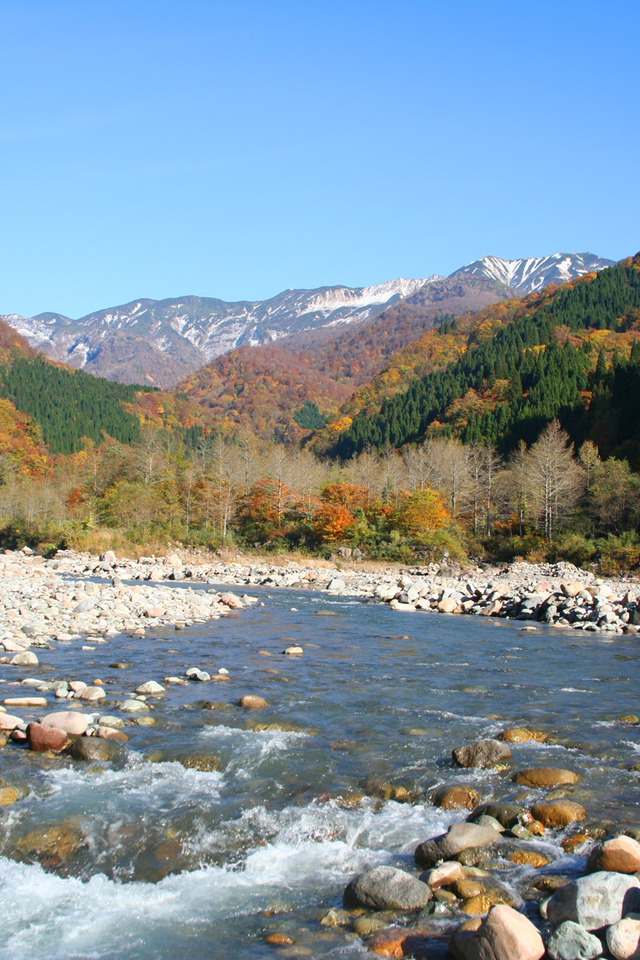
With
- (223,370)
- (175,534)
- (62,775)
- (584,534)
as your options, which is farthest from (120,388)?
(62,775)

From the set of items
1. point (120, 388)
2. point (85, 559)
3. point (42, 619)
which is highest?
point (120, 388)

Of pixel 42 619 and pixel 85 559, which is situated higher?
pixel 42 619

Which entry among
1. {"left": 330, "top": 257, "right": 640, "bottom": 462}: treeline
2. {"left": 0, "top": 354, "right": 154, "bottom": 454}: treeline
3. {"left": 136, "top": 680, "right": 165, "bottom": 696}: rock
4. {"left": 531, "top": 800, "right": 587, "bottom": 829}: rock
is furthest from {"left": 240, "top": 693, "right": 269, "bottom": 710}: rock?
{"left": 0, "top": 354, "right": 154, "bottom": 454}: treeline

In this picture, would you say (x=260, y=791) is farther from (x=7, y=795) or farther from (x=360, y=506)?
(x=360, y=506)

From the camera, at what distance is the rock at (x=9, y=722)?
901 cm

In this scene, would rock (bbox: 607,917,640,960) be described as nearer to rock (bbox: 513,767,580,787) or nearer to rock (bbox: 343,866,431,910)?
rock (bbox: 343,866,431,910)

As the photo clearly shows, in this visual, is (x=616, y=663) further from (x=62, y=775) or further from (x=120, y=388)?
(x=120, y=388)

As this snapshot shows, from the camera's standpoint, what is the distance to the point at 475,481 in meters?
59.3

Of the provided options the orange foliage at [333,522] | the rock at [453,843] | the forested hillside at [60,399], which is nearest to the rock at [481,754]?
the rock at [453,843]

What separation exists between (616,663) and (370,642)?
6.06 m

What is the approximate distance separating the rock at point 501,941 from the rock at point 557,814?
88.2 inches

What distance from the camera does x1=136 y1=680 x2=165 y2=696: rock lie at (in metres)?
11.4

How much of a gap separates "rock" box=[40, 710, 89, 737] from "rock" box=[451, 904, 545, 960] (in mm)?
6066

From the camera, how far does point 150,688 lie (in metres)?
11.4
